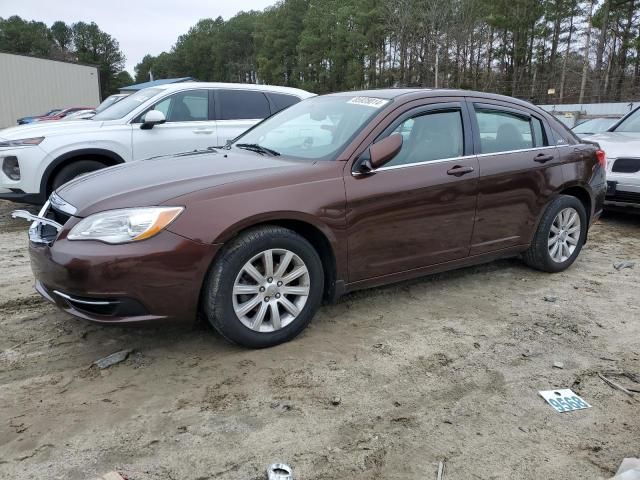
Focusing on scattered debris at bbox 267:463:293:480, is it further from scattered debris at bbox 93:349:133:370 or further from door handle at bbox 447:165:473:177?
door handle at bbox 447:165:473:177

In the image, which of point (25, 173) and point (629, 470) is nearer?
point (629, 470)

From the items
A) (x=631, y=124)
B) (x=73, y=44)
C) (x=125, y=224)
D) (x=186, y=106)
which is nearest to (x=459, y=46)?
(x=631, y=124)

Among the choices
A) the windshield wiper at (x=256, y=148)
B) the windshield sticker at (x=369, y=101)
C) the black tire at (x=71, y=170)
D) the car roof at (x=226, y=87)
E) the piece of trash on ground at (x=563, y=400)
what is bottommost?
the piece of trash on ground at (x=563, y=400)

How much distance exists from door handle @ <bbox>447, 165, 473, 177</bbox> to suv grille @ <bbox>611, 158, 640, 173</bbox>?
384 centimetres

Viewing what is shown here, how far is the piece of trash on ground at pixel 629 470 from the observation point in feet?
6.86

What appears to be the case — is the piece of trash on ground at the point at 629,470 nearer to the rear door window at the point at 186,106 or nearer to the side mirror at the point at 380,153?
the side mirror at the point at 380,153

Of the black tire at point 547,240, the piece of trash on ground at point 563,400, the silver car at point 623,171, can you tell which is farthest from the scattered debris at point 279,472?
the silver car at point 623,171

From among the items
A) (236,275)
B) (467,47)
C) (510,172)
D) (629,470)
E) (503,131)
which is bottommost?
(629,470)

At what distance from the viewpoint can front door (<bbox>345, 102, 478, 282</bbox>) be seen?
361 cm

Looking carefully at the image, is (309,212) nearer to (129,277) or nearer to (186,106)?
(129,277)

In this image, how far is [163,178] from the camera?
3.34 m

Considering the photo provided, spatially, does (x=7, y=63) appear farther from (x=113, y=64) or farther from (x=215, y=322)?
(x=113, y=64)

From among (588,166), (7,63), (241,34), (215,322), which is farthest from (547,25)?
(241,34)

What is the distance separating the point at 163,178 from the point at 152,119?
3697 millimetres
